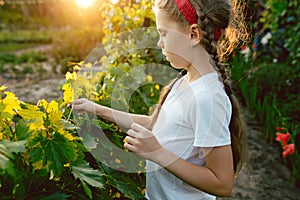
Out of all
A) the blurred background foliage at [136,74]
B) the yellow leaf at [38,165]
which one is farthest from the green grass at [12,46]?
the yellow leaf at [38,165]

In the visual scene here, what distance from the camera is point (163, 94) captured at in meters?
1.62

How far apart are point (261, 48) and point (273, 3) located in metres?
0.75

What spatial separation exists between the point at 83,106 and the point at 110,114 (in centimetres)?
14

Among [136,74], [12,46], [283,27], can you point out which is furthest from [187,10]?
[12,46]

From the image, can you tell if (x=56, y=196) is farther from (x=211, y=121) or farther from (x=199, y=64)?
(x=199, y=64)

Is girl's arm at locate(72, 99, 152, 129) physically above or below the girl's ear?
below

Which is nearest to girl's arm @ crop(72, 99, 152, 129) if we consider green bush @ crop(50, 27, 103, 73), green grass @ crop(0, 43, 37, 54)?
green bush @ crop(50, 27, 103, 73)

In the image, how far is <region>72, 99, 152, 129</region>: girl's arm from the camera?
151cm

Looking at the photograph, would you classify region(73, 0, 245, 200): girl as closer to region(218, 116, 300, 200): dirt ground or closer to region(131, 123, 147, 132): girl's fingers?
region(131, 123, 147, 132): girl's fingers

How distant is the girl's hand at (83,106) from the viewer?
1.47 m

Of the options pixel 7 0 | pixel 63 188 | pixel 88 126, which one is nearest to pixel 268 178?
pixel 88 126

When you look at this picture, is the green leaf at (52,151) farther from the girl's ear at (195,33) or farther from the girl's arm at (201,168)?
the girl's ear at (195,33)

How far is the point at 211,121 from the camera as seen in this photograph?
4.09ft

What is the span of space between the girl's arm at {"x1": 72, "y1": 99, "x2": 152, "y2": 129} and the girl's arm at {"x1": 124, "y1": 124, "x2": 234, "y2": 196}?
0.98 feet
